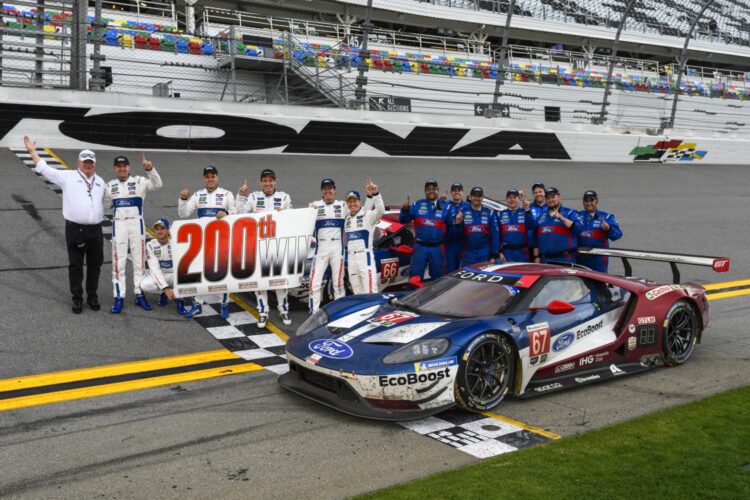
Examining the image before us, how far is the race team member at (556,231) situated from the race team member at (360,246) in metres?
2.16

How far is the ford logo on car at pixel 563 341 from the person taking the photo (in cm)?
648

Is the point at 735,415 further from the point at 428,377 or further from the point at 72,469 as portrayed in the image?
the point at 72,469

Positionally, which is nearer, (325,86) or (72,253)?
(72,253)

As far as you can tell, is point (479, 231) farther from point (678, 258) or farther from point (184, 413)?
point (184, 413)

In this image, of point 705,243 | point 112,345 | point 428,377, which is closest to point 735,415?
point 428,377

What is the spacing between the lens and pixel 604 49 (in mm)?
47125

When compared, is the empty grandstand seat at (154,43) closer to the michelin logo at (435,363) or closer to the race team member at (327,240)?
the race team member at (327,240)

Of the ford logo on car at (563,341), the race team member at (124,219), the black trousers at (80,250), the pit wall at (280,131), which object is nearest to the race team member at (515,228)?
the ford logo on car at (563,341)

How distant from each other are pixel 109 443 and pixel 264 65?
2389cm

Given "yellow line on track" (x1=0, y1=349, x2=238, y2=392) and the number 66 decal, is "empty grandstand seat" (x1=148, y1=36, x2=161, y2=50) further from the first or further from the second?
"yellow line on track" (x1=0, y1=349, x2=238, y2=392)

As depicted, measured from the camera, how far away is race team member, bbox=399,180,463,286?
30.3 feet

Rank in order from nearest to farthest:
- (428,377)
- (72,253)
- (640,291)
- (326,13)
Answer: (428,377), (640,291), (72,253), (326,13)

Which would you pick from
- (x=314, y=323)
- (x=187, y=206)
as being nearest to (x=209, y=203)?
(x=187, y=206)

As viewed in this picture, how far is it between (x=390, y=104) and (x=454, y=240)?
12.6 m
